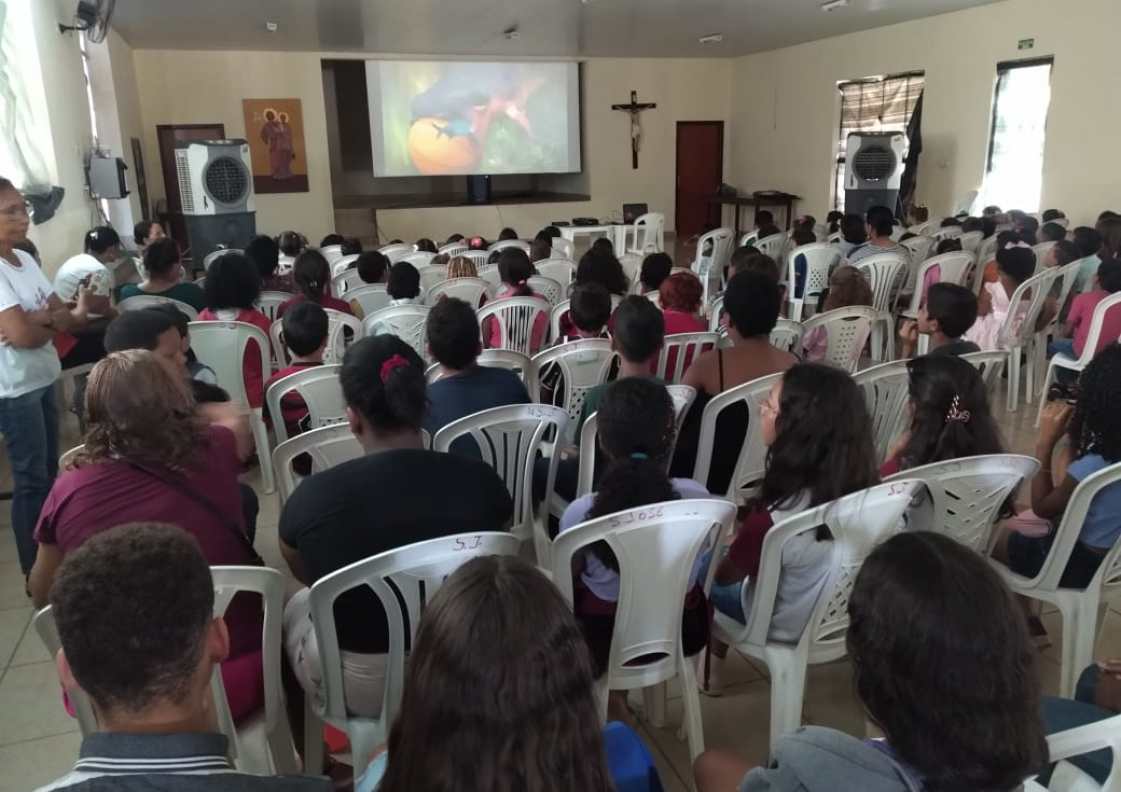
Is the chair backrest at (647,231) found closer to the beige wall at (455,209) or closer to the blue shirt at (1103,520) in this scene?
the beige wall at (455,209)

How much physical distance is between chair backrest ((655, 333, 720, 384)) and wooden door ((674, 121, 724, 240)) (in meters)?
10.4

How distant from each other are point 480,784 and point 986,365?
2.68 meters

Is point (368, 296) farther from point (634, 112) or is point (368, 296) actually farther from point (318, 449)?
point (634, 112)

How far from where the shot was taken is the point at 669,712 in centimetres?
214

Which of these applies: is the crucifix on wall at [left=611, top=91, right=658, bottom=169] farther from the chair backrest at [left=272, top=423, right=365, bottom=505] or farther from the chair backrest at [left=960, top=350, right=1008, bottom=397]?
the chair backrest at [left=272, top=423, right=365, bottom=505]

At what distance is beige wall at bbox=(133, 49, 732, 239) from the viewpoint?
1066 centimetres

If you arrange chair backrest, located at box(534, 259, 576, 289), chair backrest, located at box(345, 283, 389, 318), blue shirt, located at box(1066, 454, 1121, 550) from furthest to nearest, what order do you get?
chair backrest, located at box(534, 259, 576, 289) < chair backrest, located at box(345, 283, 389, 318) < blue shirt, located at box(1066, 454, 1121, 550)

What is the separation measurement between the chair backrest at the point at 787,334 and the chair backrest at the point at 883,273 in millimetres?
1777

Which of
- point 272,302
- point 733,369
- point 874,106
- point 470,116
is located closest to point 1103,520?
point 733,369

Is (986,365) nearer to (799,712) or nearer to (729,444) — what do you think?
(729,444)

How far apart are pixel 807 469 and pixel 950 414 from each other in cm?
51

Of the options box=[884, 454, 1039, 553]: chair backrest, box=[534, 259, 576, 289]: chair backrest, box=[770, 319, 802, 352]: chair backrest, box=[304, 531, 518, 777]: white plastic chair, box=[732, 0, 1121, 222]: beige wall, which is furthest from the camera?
box=[732, 0, 1121, 222]: beige wall

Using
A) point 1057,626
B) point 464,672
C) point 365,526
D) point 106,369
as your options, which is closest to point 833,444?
point 365,526

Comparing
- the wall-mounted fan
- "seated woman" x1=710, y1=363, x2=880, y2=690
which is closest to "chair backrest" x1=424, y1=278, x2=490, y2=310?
"seated woman" x1=710, y1=363, x2=880, y2=690
